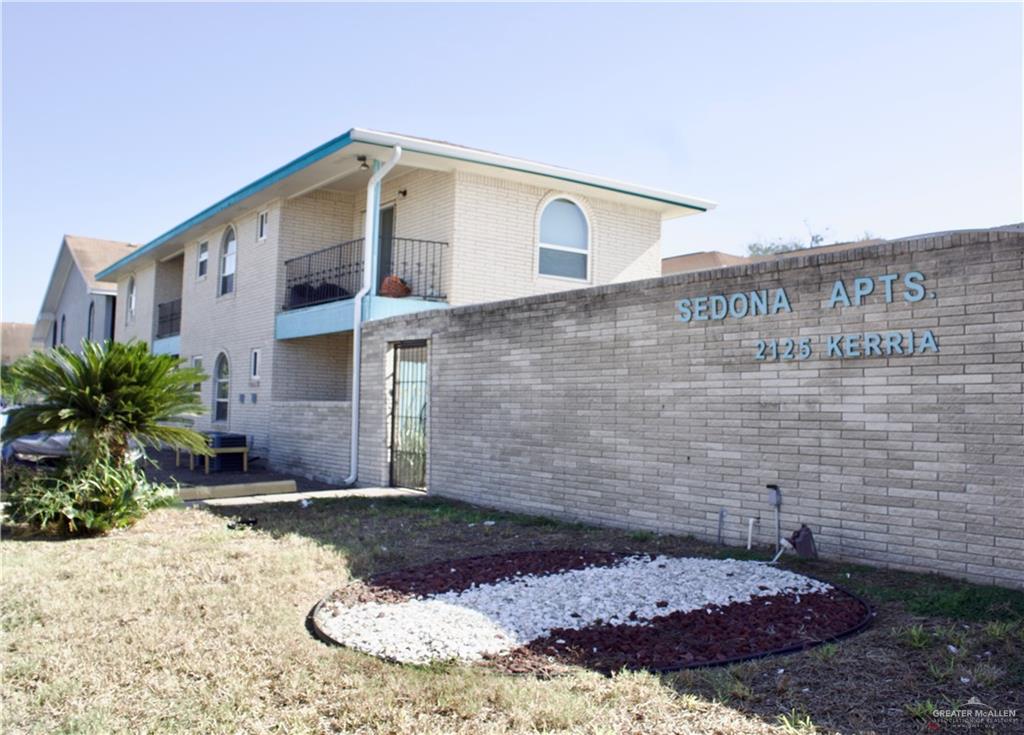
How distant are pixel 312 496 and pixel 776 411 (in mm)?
6963

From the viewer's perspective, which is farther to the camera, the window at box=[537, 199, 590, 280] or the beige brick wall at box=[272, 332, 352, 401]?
the beige brick wall at box=[272, 332, 352, 401]

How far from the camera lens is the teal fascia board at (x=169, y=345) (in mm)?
22769

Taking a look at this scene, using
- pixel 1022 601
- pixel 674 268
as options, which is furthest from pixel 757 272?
pixel 674 268

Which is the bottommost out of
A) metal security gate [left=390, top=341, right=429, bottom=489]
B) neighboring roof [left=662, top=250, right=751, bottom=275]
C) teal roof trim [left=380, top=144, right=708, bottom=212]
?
metal security gate [left=390, top=341, right=429, bottom=489]

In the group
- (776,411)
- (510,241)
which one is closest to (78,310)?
(510,241)

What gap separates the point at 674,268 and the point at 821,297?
19.4 m

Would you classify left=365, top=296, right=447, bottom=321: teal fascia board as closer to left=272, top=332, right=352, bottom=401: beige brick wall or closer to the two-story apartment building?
the two-story apartment building

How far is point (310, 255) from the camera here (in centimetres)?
1638

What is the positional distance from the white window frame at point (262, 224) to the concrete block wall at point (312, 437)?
3.76 meters

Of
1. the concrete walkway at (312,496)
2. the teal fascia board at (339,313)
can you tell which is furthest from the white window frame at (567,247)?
the concrete walkway at (312,496)

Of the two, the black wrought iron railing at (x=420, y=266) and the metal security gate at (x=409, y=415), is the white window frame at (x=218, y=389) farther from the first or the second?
the metal security gate at (x=409, y=415)

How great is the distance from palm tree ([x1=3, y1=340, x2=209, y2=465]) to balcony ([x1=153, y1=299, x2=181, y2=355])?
14.3 m

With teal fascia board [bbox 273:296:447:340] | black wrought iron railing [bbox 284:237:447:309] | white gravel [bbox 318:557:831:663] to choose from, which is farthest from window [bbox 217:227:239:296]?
white gravel [bbox 318:557:831:663]

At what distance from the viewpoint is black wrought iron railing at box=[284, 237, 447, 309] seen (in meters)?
15.3
